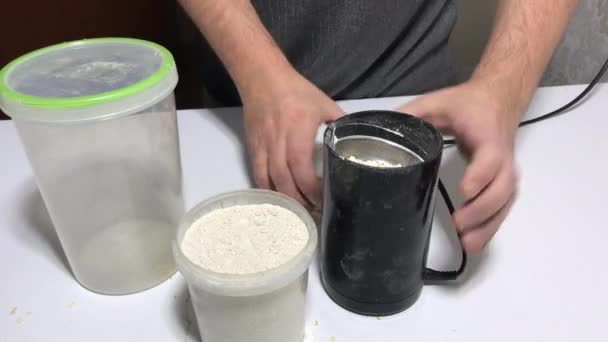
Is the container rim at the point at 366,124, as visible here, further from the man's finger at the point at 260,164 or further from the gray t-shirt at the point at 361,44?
the gray t-shirt at the point at 361,44

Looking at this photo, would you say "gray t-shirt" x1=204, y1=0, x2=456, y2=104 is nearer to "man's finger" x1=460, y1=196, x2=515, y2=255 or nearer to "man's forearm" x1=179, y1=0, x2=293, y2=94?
"man's forearm" x1=179, y1=0, x2=293, y2=94

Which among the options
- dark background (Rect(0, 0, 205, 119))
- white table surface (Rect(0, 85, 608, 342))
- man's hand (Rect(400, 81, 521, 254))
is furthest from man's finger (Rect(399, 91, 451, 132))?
dark background (Rect(0, 0, 205, 119))

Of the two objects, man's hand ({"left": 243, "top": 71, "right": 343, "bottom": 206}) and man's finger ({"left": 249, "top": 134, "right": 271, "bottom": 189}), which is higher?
man's hand ({"left": 243, "top": 71, "right": 343, "bottom": 206})

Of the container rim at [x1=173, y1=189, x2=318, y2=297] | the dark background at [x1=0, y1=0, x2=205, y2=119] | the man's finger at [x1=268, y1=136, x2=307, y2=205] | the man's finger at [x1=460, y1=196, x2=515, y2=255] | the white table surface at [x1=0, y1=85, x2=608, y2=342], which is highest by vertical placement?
the container rim at [x1=173, y1=189, x2=318, y2=297]

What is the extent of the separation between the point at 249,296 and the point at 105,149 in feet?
0.53

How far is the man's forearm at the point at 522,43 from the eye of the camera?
564mm

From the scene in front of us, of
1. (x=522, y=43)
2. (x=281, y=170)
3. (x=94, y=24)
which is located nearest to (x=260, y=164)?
(x=281, y=170)

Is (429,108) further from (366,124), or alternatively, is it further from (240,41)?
(240,41)

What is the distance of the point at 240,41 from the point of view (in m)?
→ 0.58

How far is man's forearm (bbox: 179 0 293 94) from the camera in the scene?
1.81 feet

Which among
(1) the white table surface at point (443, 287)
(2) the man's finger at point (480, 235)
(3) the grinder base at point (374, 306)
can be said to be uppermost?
(2) the man's finger at point (480, 235)

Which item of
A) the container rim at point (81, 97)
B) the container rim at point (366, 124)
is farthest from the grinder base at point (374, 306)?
the container rim at point (81, 97)

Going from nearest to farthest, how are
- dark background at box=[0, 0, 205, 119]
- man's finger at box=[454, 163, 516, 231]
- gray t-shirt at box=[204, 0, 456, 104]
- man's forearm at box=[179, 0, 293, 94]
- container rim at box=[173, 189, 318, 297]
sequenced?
container rim at box=[173, 189, 318, 297]
man's finger at box=[454, 163, 516, 231]
man's forearm at box=[179, 0, 293, 94]
gray t-shirt at box=[204, 0, 456, 104]
dark background at box=[0, 0, 205, 119]

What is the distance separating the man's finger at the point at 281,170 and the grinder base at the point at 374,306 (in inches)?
3.8
